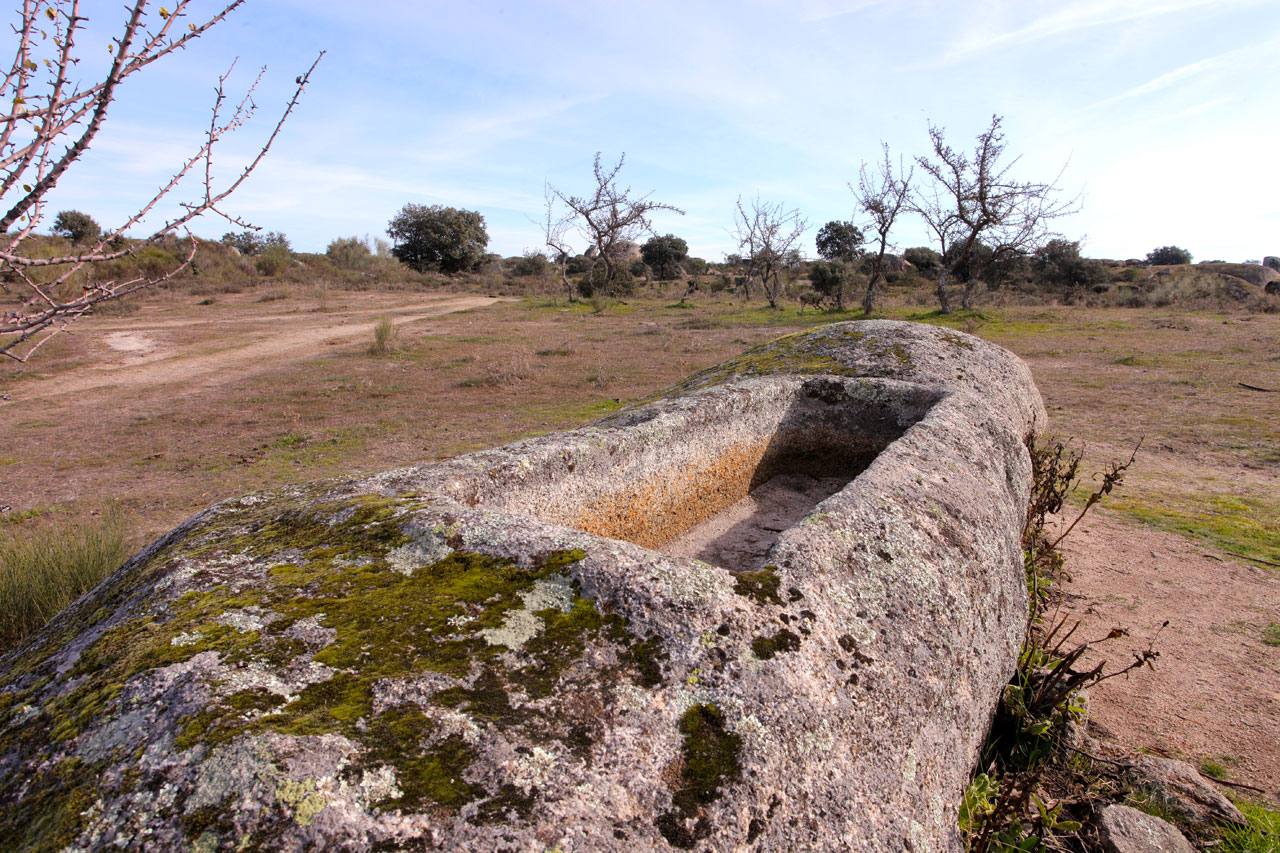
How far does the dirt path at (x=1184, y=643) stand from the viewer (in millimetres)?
3234

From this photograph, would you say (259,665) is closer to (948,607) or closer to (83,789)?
(83,789)

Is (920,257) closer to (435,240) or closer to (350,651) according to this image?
(435,240)

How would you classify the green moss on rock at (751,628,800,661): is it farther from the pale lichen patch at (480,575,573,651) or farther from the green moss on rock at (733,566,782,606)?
the pale lichen patch at (480,575,573,651)

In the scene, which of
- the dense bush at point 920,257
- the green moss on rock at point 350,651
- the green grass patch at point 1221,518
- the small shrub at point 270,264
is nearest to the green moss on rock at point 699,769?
the green moss on rock at point 350,651

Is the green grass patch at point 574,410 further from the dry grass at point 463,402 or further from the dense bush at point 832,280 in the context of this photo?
the dense bush at point 832,280

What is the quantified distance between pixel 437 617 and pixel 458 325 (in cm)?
1922

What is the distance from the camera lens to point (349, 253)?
4291cm

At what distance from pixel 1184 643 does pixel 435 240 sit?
48.0m

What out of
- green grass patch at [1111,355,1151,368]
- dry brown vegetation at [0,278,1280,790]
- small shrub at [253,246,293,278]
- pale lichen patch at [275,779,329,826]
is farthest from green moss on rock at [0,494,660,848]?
small shrub at [253,246,293,278]

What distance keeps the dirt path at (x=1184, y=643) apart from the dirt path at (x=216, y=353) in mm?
12654

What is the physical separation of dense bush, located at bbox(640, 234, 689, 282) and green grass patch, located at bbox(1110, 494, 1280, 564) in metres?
47.5

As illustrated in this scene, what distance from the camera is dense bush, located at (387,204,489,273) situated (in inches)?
1850

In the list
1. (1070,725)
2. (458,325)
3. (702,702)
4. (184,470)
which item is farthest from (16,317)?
(458,325)

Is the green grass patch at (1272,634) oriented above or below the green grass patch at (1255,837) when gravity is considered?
below
